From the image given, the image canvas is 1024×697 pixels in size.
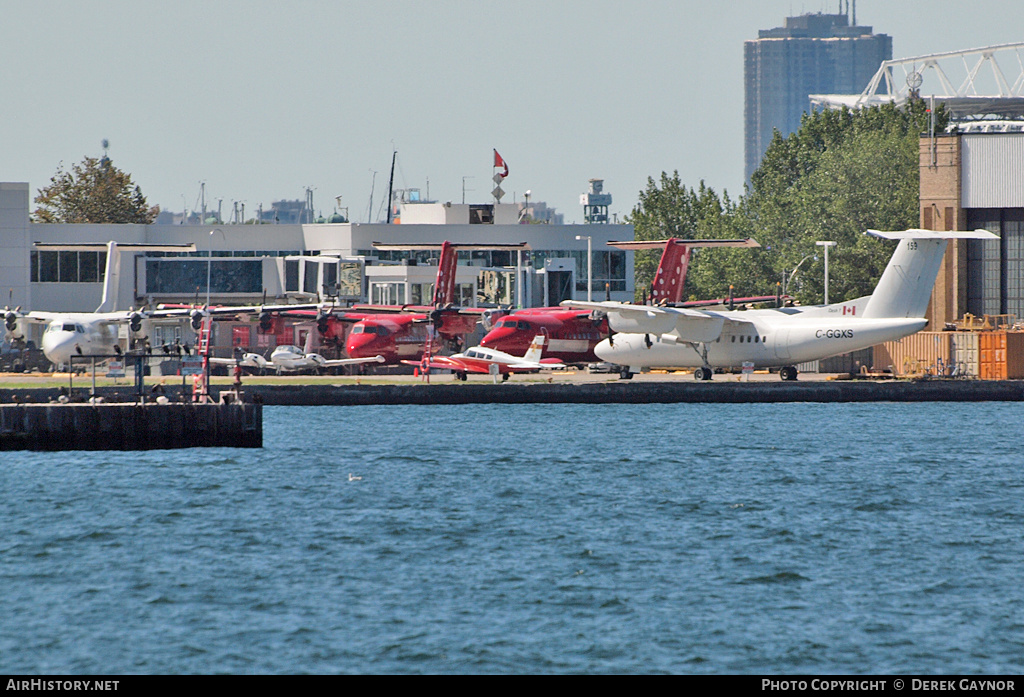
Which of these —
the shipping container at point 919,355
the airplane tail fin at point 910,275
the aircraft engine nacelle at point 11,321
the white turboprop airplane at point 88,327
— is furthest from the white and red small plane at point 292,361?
the shipping container at point 919,355

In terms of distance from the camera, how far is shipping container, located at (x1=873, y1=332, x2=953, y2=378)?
260ft

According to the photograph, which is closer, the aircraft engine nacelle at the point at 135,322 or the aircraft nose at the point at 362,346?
the aircraft engine nacelle at the point at 135,322

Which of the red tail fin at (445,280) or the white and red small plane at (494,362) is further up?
the red tail fin at (445,280)

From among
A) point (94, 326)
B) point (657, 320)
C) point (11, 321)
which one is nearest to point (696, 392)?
point (657, 320)

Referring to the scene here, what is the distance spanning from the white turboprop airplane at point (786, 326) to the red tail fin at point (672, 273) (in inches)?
181

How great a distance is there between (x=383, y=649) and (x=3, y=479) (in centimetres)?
2715

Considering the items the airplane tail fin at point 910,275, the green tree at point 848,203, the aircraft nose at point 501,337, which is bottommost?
the aircraft nose at point 501,337

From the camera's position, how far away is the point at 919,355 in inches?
3162

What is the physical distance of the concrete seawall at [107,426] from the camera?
49.4 meters

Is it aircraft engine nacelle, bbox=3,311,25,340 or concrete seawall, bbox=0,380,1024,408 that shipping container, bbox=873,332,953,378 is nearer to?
concrete seawall, bbox=0,380,1024,408

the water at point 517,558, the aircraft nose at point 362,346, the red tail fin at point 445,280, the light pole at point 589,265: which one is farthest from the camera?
the light pole at point 589,265

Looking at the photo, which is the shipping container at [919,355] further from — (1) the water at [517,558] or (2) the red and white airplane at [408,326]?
(2) the red and white airplane at [408,326]

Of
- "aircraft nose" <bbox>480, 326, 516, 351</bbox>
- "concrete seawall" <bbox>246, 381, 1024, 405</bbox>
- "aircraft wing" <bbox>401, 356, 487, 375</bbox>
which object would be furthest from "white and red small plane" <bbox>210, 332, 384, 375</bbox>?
"concrete seawall" <bbox>246, 381, 1024, 405</bbox>

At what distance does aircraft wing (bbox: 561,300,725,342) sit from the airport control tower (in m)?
70.3
